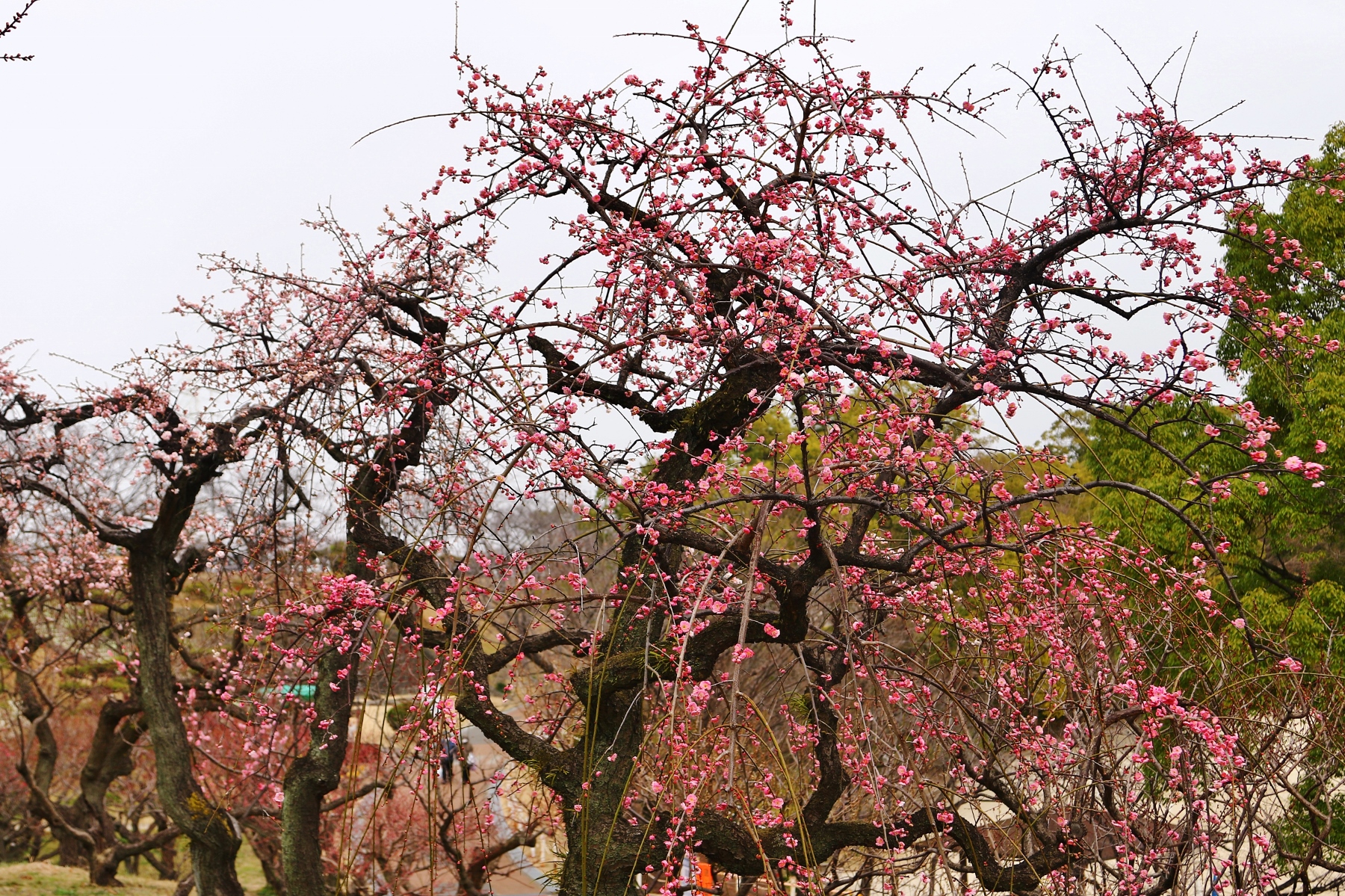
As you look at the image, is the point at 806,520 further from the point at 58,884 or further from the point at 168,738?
the point at 58,884

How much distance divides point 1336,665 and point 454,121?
9.12 m

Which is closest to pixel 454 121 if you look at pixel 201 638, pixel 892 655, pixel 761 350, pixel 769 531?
pixel 761 350

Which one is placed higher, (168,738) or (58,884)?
(168,738)

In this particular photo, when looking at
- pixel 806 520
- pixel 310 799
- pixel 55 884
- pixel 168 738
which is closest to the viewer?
pixel 806 520

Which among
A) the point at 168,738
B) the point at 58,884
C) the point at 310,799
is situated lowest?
the point at 58,884

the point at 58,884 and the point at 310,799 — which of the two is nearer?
the point at 310,799

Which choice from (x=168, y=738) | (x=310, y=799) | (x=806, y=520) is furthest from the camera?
(x=168, y=738)

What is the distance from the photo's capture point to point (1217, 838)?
3951 millimetres

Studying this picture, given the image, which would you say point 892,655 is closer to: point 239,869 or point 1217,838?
point 1217,838

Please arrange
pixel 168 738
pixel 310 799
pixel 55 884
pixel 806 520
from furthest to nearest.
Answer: pixel 55 884 < pixel 168 738 < pixel 310 799 < pixel 806 520

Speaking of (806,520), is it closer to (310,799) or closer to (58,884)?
(310,799)

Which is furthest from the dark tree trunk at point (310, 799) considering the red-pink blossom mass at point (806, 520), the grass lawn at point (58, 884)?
the grass lawn at point (58, 884)

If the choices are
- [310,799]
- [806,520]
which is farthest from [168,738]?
[806,520]

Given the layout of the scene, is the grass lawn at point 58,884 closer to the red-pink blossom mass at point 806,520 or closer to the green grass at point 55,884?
the green grass at point 55,884
